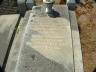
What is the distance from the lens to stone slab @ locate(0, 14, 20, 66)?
12.8 ft

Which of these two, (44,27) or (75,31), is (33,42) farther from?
(75,31)

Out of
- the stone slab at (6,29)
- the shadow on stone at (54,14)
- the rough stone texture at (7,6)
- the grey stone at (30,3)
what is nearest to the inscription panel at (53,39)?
the shadow on stone at (54,14)

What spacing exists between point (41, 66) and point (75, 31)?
230cm

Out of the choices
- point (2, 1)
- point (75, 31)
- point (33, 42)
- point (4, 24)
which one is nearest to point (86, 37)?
point (75, 31)

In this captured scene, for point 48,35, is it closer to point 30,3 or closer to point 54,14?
point 54,14

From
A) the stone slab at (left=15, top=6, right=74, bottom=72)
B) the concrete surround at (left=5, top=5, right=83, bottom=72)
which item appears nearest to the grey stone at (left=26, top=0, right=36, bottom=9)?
the stone slab at (left=15, top=6, right=74, bottom=72)

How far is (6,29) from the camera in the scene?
479 cm

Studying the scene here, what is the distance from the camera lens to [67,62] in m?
3.06

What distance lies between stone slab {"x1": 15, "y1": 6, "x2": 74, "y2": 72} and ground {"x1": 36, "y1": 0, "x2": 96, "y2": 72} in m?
1.25

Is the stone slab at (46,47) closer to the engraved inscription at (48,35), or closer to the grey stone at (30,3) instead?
the engraved inscription at (48,35)

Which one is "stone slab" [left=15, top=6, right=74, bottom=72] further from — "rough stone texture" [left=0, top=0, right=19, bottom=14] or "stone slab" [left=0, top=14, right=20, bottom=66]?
"rough stone texture" [left=0, top=0, right=19, bottom=14]

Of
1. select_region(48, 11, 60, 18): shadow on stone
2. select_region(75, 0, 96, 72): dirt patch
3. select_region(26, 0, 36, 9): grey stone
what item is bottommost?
select_region(75, 0, 96, 72): dirt patch

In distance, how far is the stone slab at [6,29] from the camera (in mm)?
3895

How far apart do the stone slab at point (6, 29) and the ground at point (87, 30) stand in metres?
2.82
